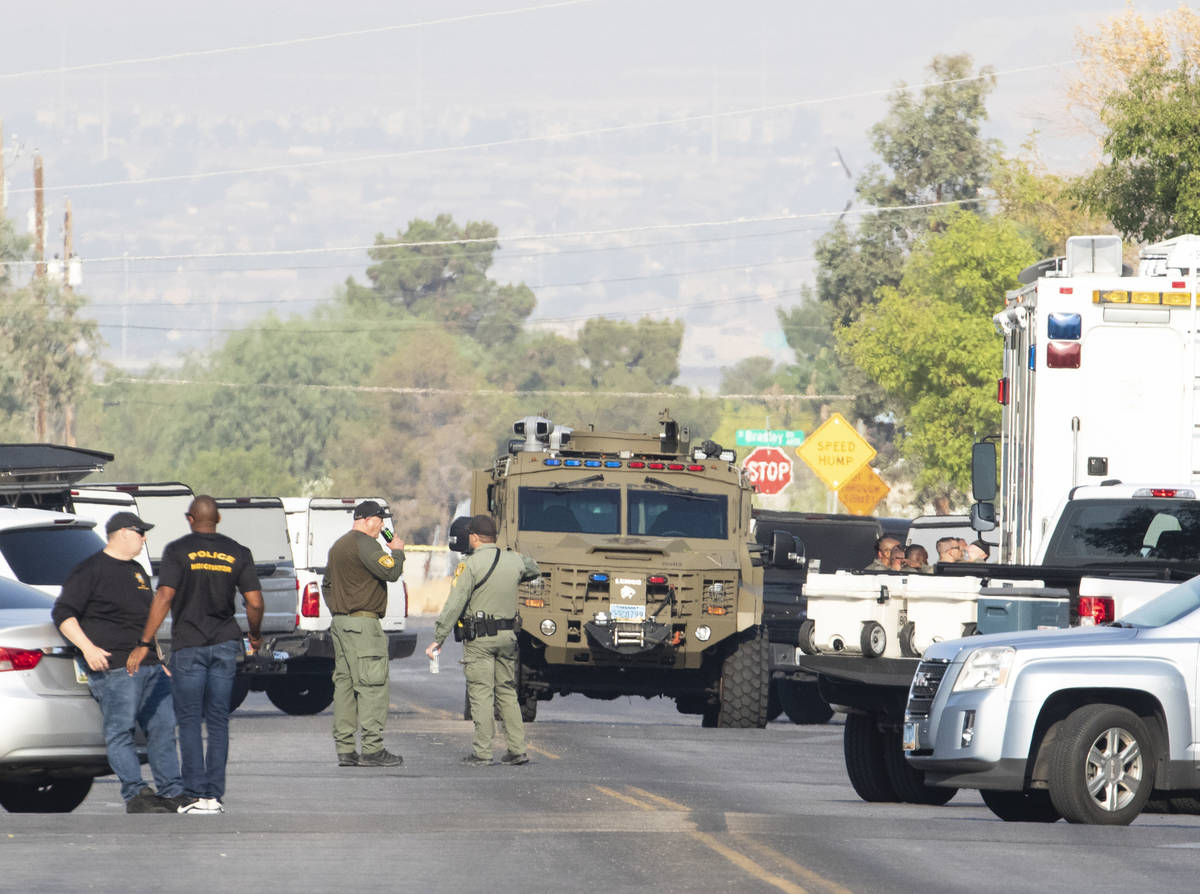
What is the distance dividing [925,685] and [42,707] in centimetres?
513

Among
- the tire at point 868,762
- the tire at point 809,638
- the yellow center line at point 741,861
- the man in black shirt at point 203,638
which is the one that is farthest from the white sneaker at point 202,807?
the tire at point 868,762

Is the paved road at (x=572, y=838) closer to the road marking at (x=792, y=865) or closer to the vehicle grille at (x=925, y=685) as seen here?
the road marking at (x=792, y=865)

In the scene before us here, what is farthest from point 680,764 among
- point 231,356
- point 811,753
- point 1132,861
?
point 231,356

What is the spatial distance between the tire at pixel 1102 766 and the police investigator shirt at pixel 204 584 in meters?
4.74

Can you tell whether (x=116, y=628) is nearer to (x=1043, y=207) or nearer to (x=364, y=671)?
(x=364, y=671)

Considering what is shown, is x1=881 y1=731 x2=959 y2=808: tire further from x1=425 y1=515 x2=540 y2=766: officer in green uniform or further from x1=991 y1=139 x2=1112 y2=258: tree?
x1=991 y1=139 x2=1112 y2=258: tree

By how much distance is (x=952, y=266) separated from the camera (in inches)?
1766

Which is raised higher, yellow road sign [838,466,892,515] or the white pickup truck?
yellow road sign [838,466,892,515]

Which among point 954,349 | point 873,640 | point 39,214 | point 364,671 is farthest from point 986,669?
point 39,214

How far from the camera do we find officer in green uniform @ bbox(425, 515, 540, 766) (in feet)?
60.2

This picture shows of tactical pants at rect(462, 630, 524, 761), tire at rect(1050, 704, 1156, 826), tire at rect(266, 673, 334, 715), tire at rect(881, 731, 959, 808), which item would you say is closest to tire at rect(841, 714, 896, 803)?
tire at rect(881, 731, 959, 808)

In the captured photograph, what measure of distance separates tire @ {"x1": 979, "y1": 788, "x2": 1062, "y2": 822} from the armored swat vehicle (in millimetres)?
8062

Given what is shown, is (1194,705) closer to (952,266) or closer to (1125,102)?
(1125,102)

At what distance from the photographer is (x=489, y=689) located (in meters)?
18.4
